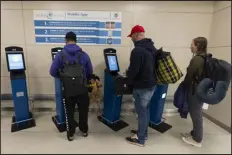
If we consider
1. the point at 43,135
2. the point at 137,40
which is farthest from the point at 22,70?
the point at 137,40

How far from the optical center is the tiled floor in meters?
2.18

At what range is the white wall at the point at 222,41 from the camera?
106 inches

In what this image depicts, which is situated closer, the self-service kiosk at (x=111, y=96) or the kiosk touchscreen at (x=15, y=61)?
the kiosk touchscreen at (x=15, y=61)

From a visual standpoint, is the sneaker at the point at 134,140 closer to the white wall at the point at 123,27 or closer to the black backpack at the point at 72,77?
the black backpack at the point at 72,77

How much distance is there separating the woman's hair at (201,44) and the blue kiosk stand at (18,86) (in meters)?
2.55

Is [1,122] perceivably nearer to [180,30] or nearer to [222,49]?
[180,30]

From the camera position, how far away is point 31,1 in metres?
2.93

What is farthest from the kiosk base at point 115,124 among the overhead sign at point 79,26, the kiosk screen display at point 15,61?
the kiosk screen display at point 15,61

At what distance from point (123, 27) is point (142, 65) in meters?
1.39

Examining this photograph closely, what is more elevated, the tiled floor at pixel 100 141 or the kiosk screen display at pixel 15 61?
the kiosk screen display at pixel 15 61

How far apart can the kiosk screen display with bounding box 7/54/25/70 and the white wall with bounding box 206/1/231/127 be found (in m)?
3.32

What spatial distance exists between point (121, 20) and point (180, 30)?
3.80 feet

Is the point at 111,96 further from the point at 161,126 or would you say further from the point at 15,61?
the point at 15,61

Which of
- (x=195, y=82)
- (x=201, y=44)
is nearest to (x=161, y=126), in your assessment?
(x=195, y=82)
